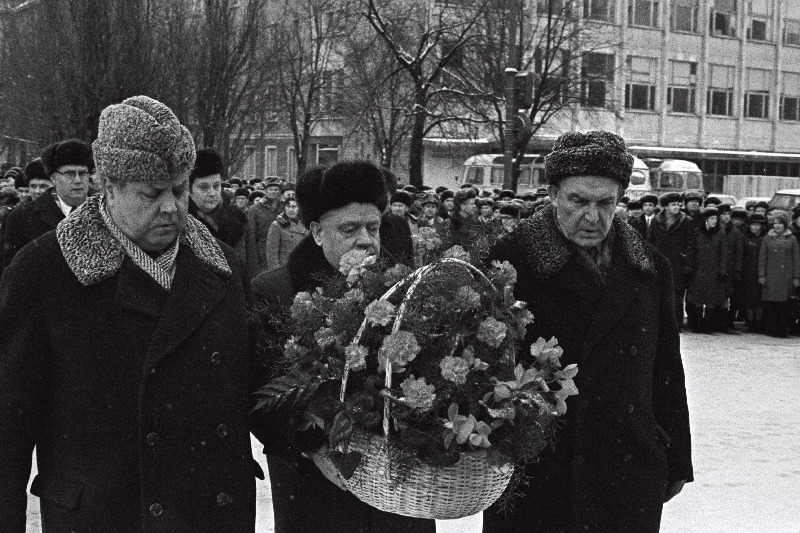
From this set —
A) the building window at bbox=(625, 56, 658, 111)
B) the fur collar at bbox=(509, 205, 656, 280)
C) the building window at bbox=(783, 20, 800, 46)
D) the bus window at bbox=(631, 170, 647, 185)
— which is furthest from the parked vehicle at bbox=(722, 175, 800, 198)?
the fur collar at bbox=(509, 205, 656, 280)

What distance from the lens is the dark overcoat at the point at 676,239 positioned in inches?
620

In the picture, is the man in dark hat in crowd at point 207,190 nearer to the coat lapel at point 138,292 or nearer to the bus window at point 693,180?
the coat lapel at point 138,292

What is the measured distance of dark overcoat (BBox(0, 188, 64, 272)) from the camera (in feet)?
24.1

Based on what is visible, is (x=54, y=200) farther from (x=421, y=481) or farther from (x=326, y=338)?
(x=421, y=481)

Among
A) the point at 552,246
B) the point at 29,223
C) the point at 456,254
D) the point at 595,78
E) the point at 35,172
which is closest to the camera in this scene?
the point at 456,254

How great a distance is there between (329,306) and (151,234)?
0.49 m

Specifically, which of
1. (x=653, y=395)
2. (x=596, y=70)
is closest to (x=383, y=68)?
(x=596, y=70)

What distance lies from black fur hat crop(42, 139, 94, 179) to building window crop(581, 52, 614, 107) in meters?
26.5

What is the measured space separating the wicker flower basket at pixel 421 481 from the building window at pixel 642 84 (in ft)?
157

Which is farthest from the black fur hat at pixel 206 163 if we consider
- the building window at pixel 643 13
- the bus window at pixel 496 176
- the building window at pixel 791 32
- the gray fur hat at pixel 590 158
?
the building window at pixel 791 32

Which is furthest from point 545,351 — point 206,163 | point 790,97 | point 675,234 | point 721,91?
point 790,97

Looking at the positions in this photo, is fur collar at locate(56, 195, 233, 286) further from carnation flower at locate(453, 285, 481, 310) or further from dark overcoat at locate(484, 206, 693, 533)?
dark overcoat at locate(484, 206, 693, 533)

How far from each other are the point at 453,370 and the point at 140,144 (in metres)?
0.94

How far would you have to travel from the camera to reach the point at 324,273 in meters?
3.97
